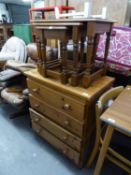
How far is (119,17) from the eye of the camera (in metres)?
1.22

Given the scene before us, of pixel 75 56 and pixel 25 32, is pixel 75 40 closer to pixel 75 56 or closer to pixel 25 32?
pixel 75 56

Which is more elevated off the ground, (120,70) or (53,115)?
(120,70)

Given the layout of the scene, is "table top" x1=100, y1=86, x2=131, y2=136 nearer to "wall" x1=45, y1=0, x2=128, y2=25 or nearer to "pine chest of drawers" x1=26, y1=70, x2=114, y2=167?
"pine chest of drawers" x1=26, y1=70, x2=114, y2=167

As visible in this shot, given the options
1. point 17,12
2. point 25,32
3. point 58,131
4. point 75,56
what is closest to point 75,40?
point 75,56

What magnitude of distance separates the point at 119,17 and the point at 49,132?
128 centimetres

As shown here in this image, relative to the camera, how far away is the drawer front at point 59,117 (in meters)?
1.05

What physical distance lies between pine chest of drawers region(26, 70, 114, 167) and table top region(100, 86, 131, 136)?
151 millimetres

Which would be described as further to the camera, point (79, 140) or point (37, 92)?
point (37, 92)

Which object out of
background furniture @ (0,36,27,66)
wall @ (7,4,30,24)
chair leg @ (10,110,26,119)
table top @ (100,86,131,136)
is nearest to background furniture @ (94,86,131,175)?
table top @ (100,86,131,136)

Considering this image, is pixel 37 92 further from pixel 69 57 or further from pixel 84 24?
pixel 84 24

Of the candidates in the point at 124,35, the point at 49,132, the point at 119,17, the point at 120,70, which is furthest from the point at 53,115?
the point at 119,17

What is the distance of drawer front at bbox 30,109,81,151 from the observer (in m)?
1.11

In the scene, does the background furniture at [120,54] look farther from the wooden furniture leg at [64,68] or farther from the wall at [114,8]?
the wooden furniture leg at [64,68]

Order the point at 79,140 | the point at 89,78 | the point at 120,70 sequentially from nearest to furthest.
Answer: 1. the point at 89,78
2. the point at 79,140
3. the point at 120,70
